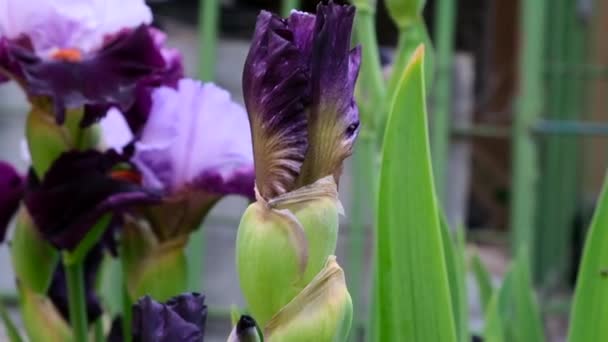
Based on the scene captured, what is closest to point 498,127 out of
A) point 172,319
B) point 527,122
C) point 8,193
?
point 527,122

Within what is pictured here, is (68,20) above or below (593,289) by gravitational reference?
above

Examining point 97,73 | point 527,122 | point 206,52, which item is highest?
point 97,73

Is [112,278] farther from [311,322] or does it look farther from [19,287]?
[311,322]

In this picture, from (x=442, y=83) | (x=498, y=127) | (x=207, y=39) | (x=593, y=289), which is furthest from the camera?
(x=498, y=127)

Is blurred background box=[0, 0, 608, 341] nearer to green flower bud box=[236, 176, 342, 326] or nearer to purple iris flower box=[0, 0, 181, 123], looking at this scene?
purple iris flower box=[0, 0, 181, 123]

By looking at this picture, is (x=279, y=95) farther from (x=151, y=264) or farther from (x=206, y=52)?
(x=206, y=52)

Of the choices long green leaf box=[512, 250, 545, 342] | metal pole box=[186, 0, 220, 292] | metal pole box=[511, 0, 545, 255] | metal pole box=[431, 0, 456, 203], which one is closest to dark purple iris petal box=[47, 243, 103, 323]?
long green leaf box=[512, 250, 545, 342]

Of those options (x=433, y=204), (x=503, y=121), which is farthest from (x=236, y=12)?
(x=433, y=204)

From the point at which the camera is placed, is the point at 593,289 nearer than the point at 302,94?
No
